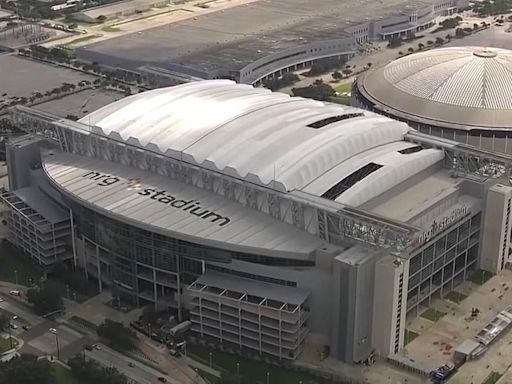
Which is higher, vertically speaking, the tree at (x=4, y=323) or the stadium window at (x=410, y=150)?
the stadium window at (x=410, y=150)

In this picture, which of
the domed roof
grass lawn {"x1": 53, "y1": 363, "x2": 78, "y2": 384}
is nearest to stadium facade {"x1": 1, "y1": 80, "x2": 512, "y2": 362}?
grass lawn {"x1": 53, "y1": 363, "x2": 78, "y2": 384}

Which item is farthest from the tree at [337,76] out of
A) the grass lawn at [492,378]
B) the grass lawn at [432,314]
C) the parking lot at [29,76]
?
the grass lawn at [492,378]

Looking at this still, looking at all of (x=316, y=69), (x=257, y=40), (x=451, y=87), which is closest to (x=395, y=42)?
(x=316, y=69)

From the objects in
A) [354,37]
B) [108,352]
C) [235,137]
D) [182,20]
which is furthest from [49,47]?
[108,352]

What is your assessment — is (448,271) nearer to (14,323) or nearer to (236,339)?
(236,339)

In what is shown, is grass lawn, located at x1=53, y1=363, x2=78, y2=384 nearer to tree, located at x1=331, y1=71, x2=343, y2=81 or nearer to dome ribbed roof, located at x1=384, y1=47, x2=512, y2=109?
dome ribbed roof, located at x1=384, y1=47, x2=512, y2=109

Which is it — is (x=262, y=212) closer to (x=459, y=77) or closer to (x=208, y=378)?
(x=208, y=378)

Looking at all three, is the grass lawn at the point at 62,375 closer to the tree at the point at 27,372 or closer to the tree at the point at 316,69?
the tree at the point at 27,372
